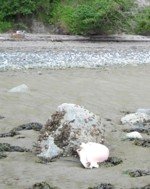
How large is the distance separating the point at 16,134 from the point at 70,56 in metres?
10.7

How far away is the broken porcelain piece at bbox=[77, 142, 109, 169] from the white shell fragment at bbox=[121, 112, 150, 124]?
2.14 m

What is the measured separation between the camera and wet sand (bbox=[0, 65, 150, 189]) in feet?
20.8

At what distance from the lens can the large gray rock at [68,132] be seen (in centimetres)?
718

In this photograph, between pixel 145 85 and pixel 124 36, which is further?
pixel 124 36

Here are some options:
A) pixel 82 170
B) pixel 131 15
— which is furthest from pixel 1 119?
pixel 131 15

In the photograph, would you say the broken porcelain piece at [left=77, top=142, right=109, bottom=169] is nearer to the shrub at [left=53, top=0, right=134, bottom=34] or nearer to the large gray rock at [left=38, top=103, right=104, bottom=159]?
the large gray rock at [left=38, top=103, right=104, bottom=159]

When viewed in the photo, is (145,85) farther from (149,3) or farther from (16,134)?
(149,3)

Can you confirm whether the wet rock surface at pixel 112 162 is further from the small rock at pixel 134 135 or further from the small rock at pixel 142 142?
the small rock at pixel 134 135

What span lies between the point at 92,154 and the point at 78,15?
18.4 metres

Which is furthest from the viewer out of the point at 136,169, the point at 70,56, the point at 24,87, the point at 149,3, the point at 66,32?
the point at 149,3

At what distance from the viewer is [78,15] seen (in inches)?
975

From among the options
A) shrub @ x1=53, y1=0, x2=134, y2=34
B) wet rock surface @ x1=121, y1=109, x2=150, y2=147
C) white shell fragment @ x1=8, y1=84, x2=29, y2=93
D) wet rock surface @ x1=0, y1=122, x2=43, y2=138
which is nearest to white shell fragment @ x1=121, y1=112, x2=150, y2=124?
wet rock surface @ x1=121, y1=109, x2=150, y2=147

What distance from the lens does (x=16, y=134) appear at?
824cm

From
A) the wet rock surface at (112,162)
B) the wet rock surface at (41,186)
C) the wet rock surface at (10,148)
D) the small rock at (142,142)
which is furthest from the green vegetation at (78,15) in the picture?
the wet rock surface at (41,186)
